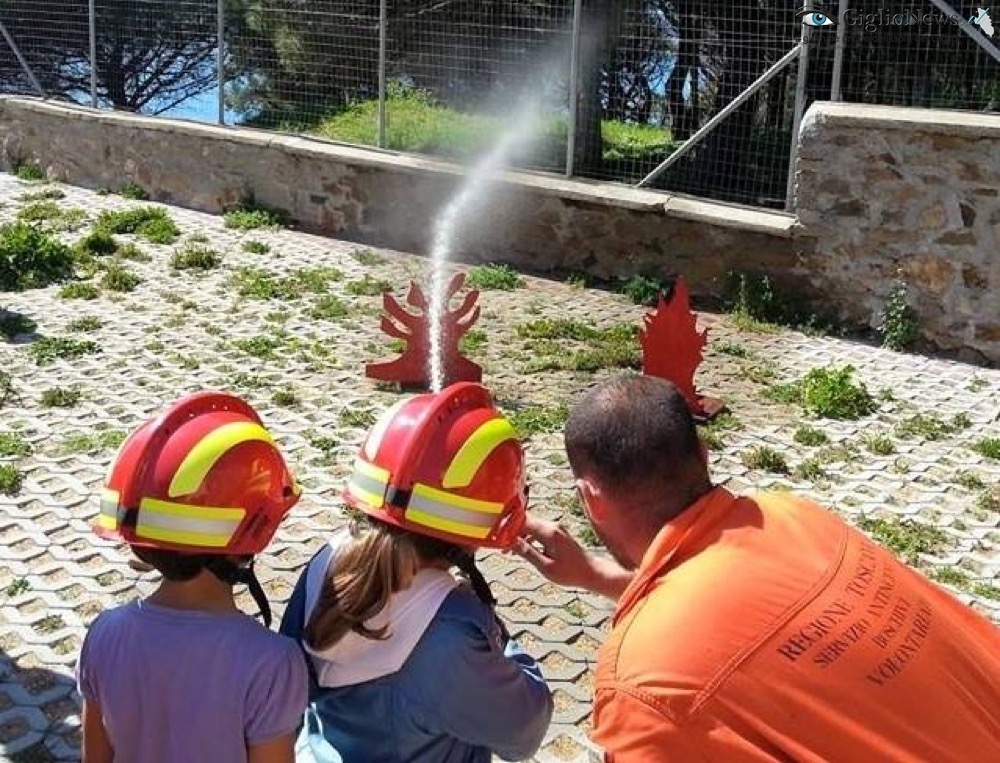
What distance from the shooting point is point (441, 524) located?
6.82 feet

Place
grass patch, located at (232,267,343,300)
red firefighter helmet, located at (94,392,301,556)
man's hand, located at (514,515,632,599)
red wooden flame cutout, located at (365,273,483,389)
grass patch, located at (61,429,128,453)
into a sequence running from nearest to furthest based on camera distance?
red firefighter helmet, located at (94,392,301,556) → man's hand, located at (514,515,632,599) → grass patch, located at (61,429,128,453) → red wooden flame cutout, located at (365,273,483,389) → grass patch, located at (232,267,343,300)

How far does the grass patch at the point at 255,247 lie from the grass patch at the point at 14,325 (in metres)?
2.35

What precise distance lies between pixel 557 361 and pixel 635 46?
11.0ft

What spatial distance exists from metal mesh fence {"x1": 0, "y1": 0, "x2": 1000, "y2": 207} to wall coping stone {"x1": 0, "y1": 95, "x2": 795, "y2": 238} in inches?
8.5

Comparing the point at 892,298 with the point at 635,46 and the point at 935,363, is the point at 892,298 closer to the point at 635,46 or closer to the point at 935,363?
the point at 935,363

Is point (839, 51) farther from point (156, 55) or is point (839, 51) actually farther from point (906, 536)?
point (156, 55)

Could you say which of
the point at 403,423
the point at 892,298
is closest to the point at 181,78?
the point at 892,298

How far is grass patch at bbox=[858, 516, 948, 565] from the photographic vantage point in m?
4.97

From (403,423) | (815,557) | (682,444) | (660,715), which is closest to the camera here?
(660,715)

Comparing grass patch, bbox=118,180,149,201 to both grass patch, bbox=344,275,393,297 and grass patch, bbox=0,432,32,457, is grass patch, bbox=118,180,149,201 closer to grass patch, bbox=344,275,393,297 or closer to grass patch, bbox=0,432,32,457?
grass patch, bbox=344,275,393,297

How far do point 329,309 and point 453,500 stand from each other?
6.38m

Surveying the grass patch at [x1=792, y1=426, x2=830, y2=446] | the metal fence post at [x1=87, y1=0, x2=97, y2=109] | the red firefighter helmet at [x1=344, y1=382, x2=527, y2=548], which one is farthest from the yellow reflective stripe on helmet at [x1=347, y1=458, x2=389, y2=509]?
the metal fence post at [x1=87, y1=0, x2=97, y2=109]

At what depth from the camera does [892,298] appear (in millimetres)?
8008

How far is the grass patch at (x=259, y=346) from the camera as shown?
24.2 feet
